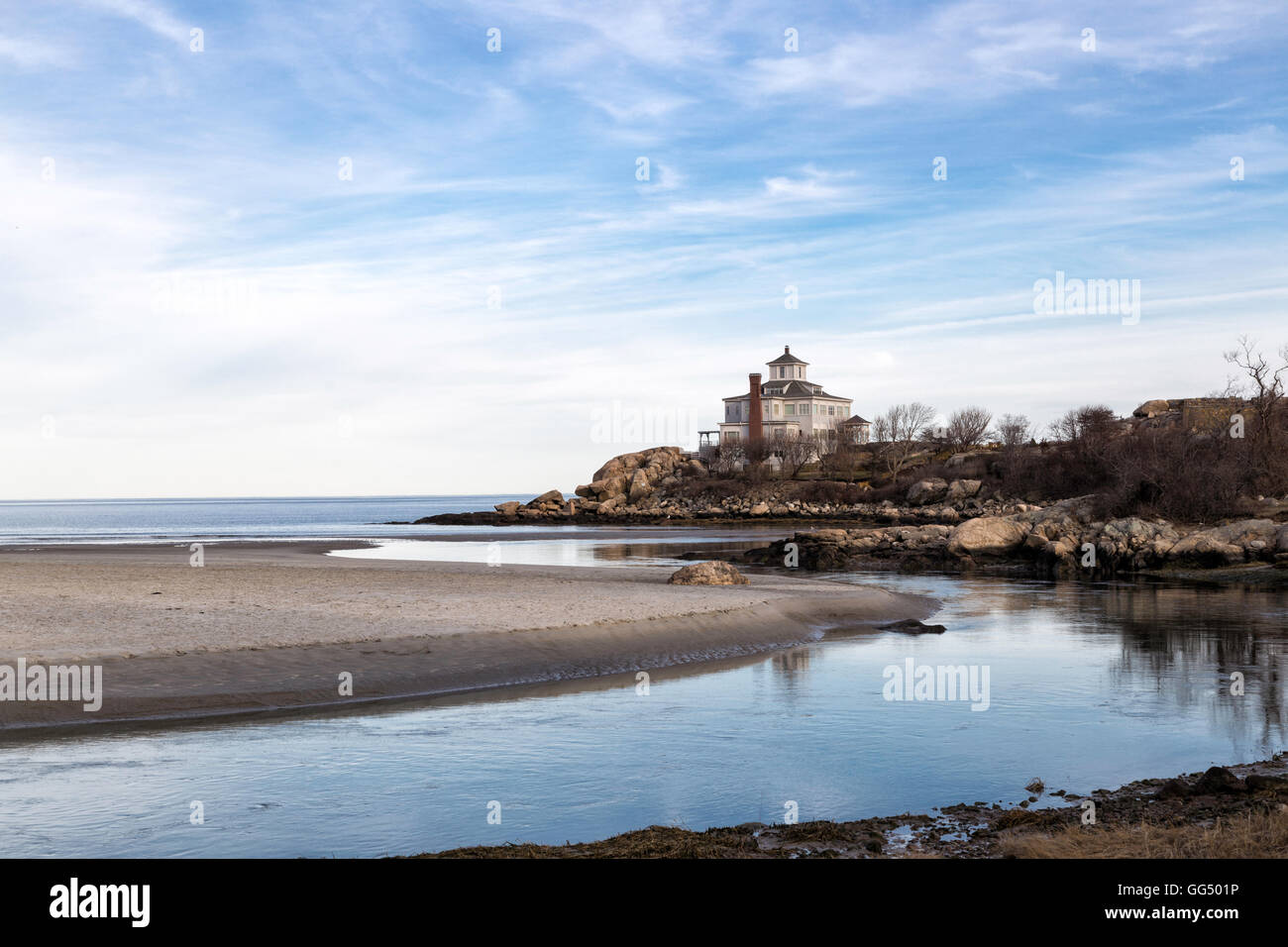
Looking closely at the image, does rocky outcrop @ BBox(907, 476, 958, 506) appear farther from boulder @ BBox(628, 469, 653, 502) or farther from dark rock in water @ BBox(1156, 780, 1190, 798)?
dark rock in water @ BBox(1156, 780, 1190, 798)

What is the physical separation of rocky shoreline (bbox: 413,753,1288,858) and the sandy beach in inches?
332

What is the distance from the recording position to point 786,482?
109750 mm

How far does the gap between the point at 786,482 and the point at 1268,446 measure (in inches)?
2260

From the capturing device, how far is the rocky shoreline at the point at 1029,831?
786cm

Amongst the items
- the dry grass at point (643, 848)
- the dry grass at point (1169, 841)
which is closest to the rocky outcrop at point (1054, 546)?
the dry grass at point (1169, 841)

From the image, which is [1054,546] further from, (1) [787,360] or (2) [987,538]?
(1) [787,360]

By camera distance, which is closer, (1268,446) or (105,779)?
(105,779)

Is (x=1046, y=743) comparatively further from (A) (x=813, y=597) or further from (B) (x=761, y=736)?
(A) (x=813, y=597)

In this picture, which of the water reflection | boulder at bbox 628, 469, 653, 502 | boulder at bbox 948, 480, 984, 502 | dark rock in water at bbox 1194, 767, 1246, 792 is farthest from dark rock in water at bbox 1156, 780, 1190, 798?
boulder at bbox 628, 469, 653, 502
